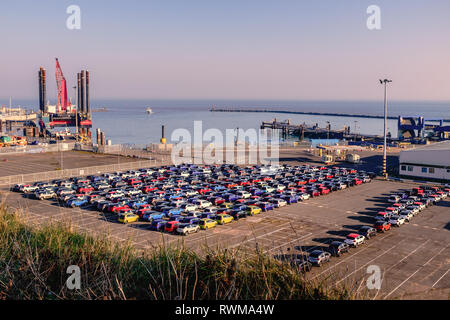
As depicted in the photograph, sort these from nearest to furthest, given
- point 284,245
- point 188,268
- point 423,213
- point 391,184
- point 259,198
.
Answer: point 188,268 < point 284,245 < point 423,213 < point 259,198 < point 391,184

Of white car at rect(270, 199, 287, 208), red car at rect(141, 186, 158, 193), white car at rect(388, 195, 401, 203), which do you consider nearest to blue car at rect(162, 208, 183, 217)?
white car at rect(270, 199, 287, 208)

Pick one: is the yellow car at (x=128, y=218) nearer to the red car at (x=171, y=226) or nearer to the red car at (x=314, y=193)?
the red car at (x=171, y=226)

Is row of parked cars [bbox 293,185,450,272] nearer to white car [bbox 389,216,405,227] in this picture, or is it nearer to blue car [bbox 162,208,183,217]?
white car [bbox 389,216,405,227]

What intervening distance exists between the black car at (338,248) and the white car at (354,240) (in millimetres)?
377

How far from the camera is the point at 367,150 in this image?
73.4 m

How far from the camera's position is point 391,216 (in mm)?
29016

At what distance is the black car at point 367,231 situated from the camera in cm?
2516

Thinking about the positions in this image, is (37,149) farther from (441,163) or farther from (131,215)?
(441,163)

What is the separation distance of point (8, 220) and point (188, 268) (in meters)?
8.96

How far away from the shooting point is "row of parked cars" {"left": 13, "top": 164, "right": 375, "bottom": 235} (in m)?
29.6

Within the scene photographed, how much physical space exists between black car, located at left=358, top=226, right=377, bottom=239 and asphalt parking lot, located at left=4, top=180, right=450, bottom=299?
378 millimetres

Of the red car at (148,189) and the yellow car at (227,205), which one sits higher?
the red car at (148,189)

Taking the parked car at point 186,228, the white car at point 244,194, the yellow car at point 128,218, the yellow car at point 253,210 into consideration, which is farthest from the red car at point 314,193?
the yellow car at point 128,218

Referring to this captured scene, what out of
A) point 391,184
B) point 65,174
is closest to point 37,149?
point 65,174
